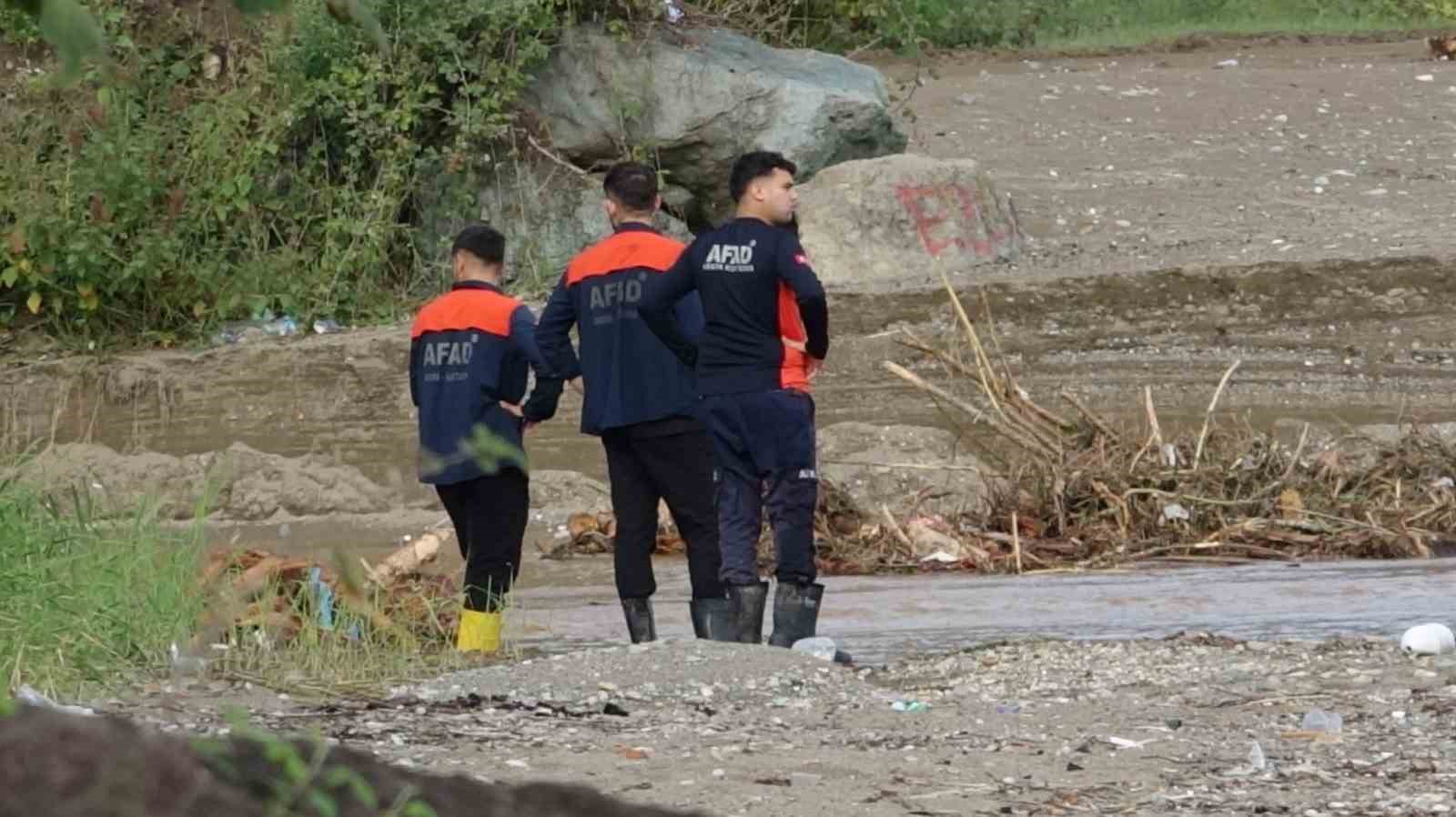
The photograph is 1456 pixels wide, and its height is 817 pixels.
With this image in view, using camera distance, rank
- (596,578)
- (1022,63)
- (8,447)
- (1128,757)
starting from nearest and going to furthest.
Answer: (1128,757)
(8,447)
(596,578)
(1022,63)

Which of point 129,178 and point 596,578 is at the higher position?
point 129,178

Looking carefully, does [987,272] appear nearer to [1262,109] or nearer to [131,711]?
[1262,109]

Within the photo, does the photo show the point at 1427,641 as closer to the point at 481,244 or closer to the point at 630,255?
the point at 630,255

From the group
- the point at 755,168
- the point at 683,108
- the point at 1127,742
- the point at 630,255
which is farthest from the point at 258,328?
the point at 1127,742

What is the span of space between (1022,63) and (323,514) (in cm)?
→ 1170

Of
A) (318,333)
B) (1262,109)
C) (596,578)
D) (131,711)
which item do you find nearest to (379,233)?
(318,333)

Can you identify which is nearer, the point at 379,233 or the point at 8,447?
the point at 8,447

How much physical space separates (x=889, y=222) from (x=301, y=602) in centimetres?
1035

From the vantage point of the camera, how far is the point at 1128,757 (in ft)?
19.9

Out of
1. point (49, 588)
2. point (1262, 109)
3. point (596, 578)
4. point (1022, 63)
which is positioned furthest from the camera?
point (1022, 63)

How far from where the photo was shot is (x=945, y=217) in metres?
18.0

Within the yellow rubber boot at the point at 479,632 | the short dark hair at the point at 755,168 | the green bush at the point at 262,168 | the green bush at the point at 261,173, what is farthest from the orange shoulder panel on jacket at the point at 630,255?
the green bush at the point at 261,173

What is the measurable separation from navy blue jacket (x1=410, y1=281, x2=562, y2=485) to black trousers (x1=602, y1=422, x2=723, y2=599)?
33cm

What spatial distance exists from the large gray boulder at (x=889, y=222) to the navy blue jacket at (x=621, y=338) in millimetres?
9133
